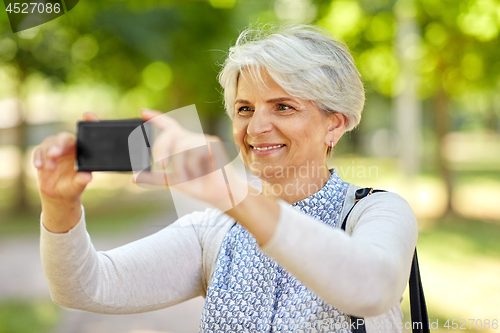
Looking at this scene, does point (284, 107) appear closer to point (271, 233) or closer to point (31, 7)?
point (271, 233)

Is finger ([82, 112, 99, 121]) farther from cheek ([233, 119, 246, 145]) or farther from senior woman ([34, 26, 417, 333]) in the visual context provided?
cheek ([233, 119, 246, 145])

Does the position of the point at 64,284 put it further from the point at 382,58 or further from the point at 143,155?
the point at 382,58

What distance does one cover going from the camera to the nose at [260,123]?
1.67 meters

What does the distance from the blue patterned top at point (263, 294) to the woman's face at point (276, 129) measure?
0.16 metres

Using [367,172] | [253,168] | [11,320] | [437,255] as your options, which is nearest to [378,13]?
[367,172]

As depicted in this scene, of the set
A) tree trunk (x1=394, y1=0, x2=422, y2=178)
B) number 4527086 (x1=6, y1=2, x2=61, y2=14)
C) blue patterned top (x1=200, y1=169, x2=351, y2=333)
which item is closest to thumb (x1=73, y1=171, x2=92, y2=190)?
blue patterned top (x1=200, y1=169, x2=351, y2=333)

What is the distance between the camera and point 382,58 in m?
7.78

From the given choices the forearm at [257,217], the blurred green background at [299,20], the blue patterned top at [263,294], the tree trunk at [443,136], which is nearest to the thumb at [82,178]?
the forearm at [257,217]

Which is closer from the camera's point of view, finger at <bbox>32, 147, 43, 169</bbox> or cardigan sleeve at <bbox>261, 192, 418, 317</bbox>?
cardigan sleeve at <bbox>261, 192, 418, 317</bbox>

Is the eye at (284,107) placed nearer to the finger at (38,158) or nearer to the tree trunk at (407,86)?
the finger at (38,158)

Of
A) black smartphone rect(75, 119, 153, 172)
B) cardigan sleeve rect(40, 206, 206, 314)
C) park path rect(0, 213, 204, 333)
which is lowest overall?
park path rect(0, 213, 204, 333)

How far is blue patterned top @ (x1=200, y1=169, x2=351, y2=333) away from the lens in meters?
1.45

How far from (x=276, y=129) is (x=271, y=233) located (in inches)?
31.2

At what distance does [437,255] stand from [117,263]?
6000mm
